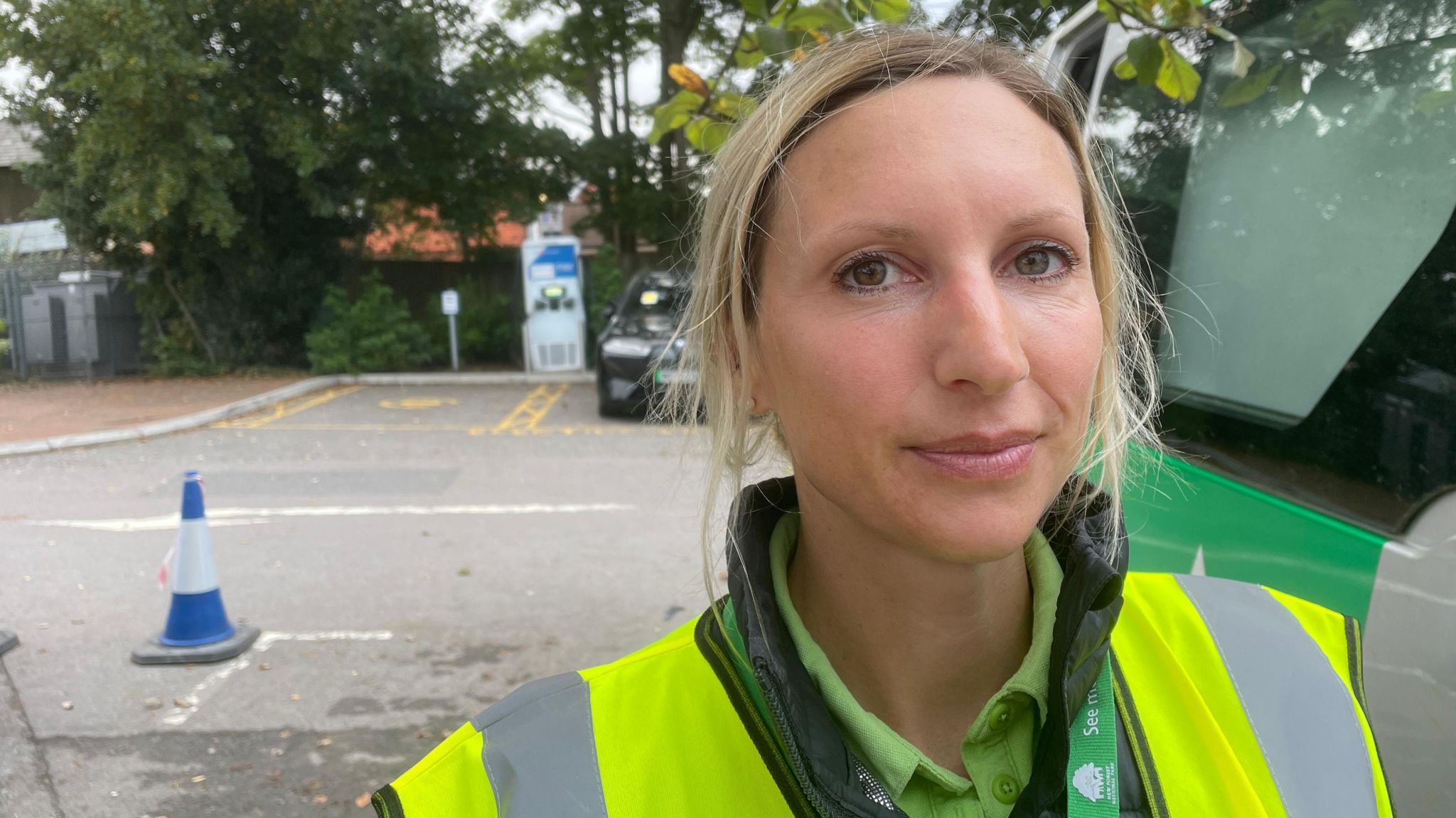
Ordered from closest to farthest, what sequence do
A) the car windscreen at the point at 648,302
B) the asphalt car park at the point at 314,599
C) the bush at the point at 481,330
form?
1. the asphalt car park at the point at 314,599
2. the car windscreen at the point at 648,302
3. the bush at the point at 481,330

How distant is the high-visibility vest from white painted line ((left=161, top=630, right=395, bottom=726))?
354 centimetres

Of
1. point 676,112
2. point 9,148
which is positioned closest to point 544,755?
point 676,112

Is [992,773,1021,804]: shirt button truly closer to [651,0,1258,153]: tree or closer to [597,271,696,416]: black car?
[651,0,1258,153]: tree

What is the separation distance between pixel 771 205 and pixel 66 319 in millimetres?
17836

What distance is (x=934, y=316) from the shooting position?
1103 millimetres

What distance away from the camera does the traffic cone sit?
185 inches

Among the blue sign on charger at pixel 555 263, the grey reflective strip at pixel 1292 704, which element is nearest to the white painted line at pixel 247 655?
the grey reflective strip at pixel 1292 704

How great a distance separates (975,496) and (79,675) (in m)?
4.74

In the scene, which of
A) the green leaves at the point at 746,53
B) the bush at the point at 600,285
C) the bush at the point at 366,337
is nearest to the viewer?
the green leaves at the point at 746,53

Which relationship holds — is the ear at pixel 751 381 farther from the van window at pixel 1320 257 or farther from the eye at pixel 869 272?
the van window at pixel 1320 257

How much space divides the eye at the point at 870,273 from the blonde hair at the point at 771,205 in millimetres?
162

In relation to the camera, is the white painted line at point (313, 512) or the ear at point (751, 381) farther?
the white painted line at point (313, 512)

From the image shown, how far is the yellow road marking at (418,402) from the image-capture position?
1332 cm

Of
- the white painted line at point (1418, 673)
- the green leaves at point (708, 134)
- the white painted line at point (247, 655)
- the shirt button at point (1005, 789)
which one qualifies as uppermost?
the green leaves at point (708, 134)
